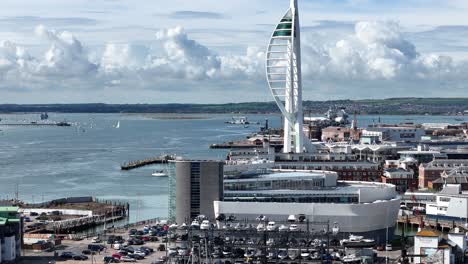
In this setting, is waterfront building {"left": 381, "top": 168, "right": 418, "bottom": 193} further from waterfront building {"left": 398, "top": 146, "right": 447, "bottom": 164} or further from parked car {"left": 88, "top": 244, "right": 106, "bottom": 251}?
parked car {"left": 88, "top": 244, "right": 106, "bottom": 251}

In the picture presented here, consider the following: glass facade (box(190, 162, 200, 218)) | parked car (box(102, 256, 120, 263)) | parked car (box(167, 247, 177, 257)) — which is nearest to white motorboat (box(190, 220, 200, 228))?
parked car (box(167, 247, 177, 257))

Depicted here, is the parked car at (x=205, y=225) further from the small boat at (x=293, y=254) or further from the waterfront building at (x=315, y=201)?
the small boat at (x=293, y=254)

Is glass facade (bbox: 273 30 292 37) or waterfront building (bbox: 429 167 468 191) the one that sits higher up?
glass facade (bbox: 273 30 292 37)

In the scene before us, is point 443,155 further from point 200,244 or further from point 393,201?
point 200,244

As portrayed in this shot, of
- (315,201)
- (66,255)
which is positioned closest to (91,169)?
(315,201)

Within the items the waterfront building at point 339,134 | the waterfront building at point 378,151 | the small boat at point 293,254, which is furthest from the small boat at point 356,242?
the waterfront building at point 339,134

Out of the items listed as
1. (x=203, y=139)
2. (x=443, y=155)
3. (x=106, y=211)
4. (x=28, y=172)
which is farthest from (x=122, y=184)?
(x=203, y=139)

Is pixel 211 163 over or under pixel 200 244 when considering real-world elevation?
over
